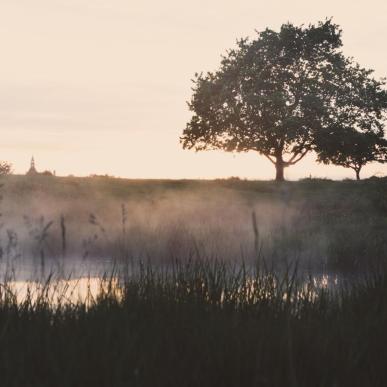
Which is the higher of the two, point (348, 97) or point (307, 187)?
point (348, 97)

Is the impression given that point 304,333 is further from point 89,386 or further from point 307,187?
point 307,187

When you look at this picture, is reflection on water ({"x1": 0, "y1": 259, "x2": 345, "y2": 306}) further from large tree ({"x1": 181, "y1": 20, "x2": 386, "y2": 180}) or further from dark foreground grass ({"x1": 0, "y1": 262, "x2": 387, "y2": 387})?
large tree ({"x1": 181, "y1": 20, "x2": 386, "y2": 180})

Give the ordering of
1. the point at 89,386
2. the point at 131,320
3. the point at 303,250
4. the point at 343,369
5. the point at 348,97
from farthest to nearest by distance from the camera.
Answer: the point at 348,97 → the point at 303,250 → the point at 131,320 → the point at 343,369 → the point at 89,386

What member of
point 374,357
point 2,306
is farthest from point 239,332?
point 2,306

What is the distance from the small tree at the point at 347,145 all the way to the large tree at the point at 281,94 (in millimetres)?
700

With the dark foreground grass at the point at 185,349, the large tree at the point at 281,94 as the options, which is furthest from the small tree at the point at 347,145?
the dark foreground grass at the point at 185,349

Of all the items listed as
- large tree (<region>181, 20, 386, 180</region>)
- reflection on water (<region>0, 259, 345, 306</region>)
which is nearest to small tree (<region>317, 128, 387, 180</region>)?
large tree (<region>181, 20, 386, 180</region>)

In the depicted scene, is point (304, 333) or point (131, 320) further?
point (131, 320)

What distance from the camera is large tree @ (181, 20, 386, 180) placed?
37.1 meters

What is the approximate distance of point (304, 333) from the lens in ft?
14.2

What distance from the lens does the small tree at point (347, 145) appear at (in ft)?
123

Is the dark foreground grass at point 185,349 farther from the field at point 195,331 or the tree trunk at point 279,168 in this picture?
the tree trunk at point 279,168

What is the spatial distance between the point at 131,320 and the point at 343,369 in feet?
5.26

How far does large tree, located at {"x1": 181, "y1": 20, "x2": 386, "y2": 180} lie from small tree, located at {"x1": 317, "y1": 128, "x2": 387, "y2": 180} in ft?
2.30
